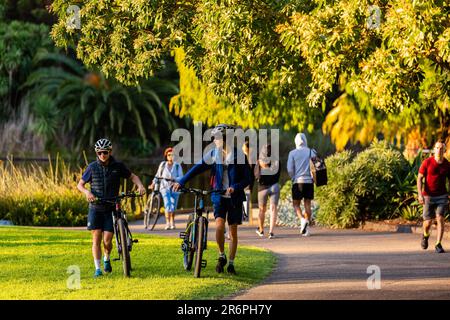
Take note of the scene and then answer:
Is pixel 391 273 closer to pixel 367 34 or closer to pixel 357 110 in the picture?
pixel 367 34

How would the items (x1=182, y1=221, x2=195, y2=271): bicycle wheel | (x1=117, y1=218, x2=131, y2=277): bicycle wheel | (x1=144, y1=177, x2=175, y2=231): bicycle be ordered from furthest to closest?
(x1=144, y1=177, x2=175, y2=231): bicycle
(x1=182, y1=221, x2=195, y2=271): bicycle wheel
(x1=117, y1=218, x2=131, y2=277): bicycle wheel

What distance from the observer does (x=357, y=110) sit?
29.4 meters

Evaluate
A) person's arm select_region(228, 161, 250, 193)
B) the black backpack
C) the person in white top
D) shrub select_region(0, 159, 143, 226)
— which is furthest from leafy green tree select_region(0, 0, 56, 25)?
person's arm select_region(228, 161, 250, 193)

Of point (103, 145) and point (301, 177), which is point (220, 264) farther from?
point (301, 177)

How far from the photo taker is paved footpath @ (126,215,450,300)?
1291 centimetres

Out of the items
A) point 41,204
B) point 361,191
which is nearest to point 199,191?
point 361,191

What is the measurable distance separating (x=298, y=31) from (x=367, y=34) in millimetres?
1066

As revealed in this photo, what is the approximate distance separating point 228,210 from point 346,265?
7.50ft

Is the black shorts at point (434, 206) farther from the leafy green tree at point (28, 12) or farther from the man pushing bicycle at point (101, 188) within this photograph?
the leafy green tree at point (28, 12)

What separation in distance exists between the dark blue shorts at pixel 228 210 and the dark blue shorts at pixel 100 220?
55.5 inches

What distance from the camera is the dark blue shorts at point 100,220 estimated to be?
14.6 metres

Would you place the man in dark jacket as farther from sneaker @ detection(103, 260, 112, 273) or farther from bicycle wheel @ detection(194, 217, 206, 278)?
sneaker @ detection(103, 260, 112, 273)

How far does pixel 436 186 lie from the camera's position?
59.4 ft

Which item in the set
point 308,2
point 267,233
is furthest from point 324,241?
point 308,2
